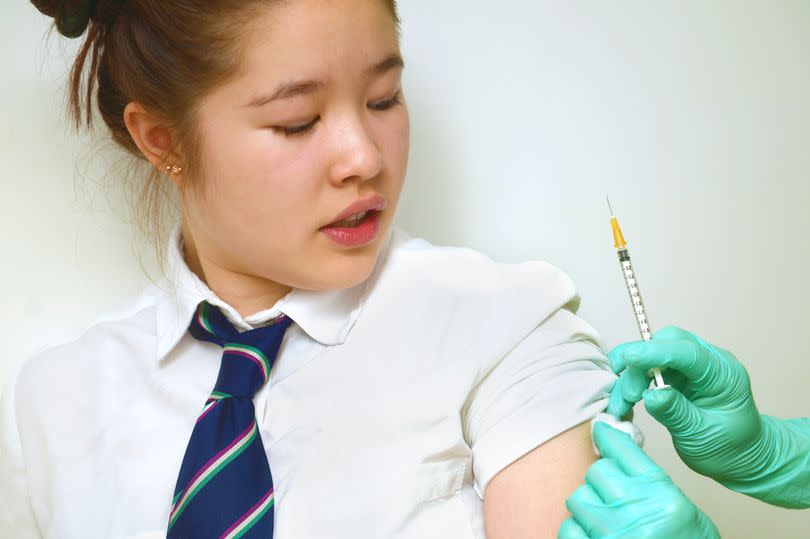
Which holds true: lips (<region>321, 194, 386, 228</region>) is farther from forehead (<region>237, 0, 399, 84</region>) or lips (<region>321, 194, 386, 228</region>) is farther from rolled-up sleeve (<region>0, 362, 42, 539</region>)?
rolled-up sleeve (<region>0, 362, 42, 539</region>)

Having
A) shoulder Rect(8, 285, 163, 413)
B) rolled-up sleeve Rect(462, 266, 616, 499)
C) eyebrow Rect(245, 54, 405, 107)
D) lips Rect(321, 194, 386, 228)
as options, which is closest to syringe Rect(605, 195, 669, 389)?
rolled-up sleeve Rect(462, 266, 616, 499)

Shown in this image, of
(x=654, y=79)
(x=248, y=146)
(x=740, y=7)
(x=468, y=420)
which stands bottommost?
(x=468, y=420)

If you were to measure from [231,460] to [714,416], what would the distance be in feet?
2.27

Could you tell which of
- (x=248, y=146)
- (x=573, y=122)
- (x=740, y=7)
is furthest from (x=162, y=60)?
(x=740, y=7)

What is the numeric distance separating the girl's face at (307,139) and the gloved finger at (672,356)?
41 cm

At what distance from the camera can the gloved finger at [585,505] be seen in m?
1.18

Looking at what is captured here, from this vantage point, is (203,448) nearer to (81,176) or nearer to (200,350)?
(200,350)

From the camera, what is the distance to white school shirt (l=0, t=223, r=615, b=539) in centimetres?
133

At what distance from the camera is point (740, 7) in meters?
1.82

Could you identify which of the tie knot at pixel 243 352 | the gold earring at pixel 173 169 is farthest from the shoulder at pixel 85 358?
the gold earring at pixel 173 169

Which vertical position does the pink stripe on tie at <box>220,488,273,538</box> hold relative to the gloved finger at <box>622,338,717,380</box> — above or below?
below

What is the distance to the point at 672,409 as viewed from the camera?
1.25 m

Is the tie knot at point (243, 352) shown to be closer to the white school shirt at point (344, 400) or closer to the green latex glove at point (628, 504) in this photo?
the white school shirt at point (344, 400)

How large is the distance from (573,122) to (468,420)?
72 cm
